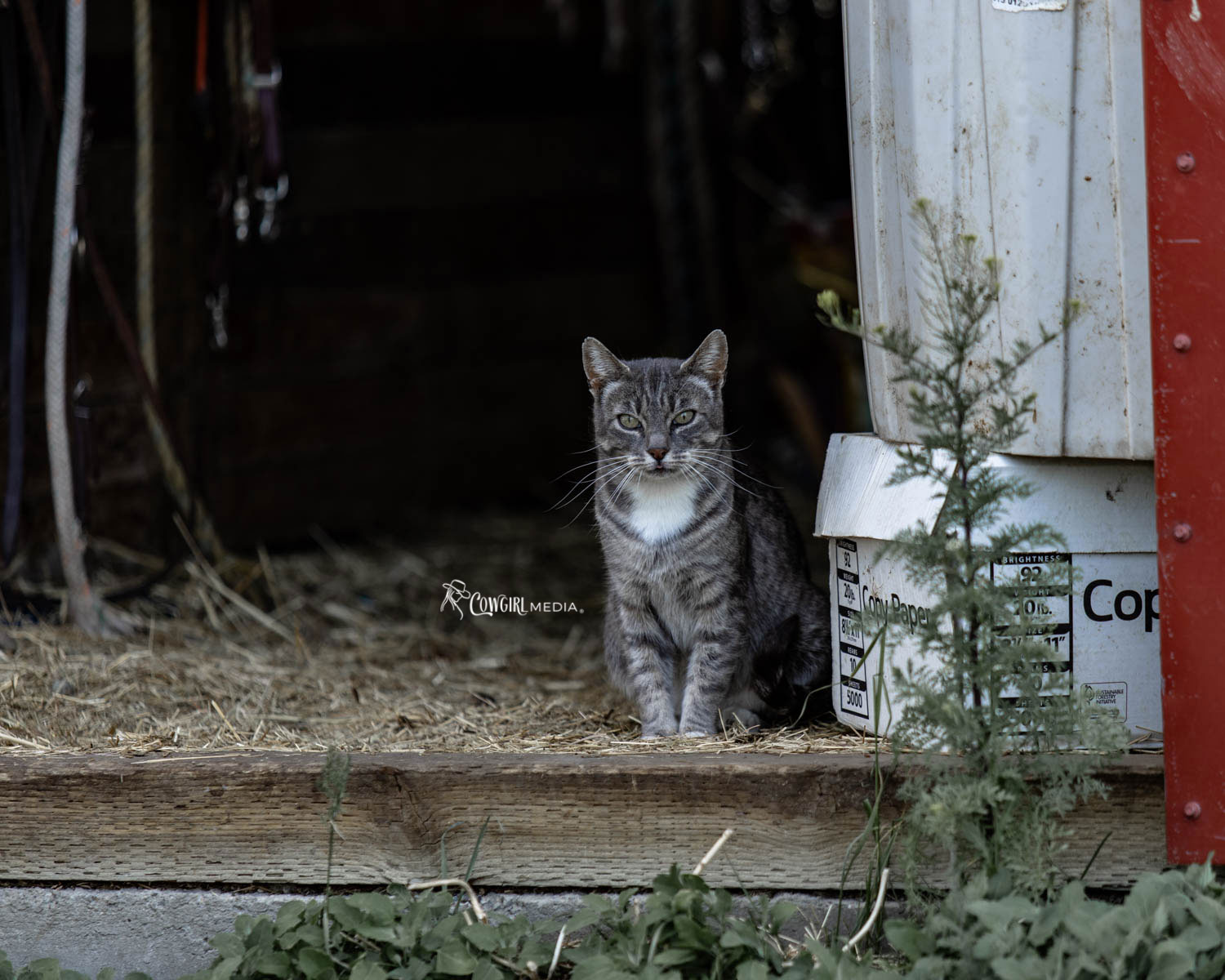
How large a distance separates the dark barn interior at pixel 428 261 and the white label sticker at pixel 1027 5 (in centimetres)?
193

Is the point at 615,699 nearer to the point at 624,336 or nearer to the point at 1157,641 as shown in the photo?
the point at 1157,641

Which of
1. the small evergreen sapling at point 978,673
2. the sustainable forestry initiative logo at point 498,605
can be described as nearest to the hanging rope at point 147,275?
the sustainable forestry initiative logo at point 498,605

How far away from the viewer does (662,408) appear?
2.71 metres

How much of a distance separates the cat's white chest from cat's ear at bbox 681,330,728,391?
236 millimetres

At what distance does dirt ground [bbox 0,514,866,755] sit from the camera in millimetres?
2572

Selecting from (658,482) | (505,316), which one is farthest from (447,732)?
(505,316)

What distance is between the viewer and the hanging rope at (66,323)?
2.88 meters

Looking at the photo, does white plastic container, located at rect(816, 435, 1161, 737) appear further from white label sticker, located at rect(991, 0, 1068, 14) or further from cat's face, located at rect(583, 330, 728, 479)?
A: white label sticker, located at rect(991, 0, 1068, 14)

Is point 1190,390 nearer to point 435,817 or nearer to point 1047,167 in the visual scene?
point 1047,167

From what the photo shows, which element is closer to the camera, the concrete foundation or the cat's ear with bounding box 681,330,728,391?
the concrete foundation

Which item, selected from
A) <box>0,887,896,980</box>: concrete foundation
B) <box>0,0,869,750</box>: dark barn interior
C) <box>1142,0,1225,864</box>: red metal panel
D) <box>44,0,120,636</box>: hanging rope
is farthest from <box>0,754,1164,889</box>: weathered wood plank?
<box>0,0,869,750</box>: dark barn interior

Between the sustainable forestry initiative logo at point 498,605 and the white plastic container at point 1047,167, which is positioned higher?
the white plastic container at point 1047,167

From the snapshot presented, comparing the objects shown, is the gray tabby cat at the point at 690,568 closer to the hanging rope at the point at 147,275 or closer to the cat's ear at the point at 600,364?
the cat's ear at the point at 600,364

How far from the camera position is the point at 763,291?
241 inches
